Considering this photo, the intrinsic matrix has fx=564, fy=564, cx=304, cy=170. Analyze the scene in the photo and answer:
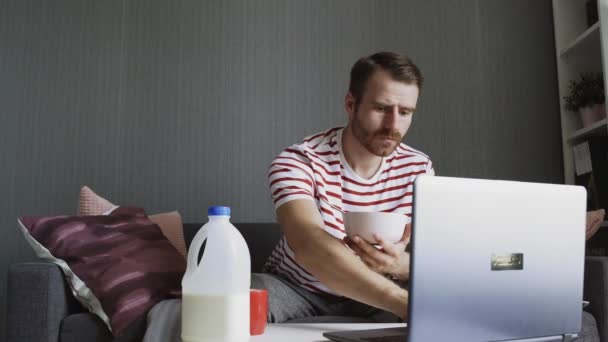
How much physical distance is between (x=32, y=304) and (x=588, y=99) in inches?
84.6

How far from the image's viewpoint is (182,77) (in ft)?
7.93

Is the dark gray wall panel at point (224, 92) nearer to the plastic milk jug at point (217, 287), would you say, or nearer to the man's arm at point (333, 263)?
the man's arm at point (333, 263)

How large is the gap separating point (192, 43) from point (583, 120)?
66.2 inches

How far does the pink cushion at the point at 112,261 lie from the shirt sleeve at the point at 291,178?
41 cm

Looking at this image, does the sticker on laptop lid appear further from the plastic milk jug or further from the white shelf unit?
the white shelf unit

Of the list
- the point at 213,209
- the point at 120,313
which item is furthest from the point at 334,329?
the point at 120,313

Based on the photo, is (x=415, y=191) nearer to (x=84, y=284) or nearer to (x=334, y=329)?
(x=334, y=329)

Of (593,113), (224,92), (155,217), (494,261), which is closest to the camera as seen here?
(494,261)

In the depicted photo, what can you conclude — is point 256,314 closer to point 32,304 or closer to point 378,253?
point 378,253

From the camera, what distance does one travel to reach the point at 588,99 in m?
2.31

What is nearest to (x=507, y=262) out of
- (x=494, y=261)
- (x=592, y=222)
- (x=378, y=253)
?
(x=494, y=261)

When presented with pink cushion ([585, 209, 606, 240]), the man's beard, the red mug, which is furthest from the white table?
pink cushion ([585, 209, 606, 240])

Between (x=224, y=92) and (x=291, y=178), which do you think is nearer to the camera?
(x=291, y=178)

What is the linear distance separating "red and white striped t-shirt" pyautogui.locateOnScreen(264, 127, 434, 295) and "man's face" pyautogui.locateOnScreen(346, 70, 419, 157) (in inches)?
3.3
